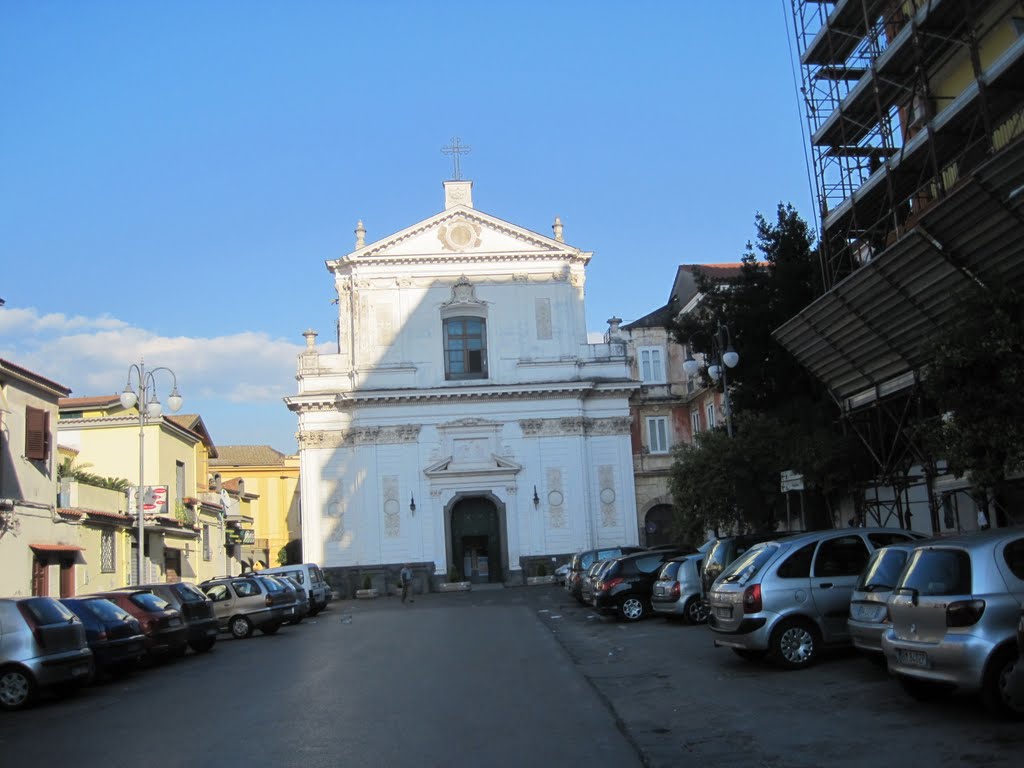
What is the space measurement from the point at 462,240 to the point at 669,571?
1125 inches

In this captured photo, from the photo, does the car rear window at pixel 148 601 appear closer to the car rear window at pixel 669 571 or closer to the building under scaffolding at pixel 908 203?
the car rear window at pixel 669 571

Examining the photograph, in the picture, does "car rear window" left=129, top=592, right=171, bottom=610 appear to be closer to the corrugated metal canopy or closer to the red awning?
the red awning

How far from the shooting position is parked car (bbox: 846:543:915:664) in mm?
10531

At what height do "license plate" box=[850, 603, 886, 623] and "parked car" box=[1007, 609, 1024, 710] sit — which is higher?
"license plate" box=[850, 603, 886, 623]

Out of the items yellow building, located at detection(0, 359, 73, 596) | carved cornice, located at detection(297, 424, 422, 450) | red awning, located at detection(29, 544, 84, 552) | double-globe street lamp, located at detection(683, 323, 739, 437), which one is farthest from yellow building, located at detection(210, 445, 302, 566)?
double-globe street lamp, located at detection(683, 323, 739, 437)

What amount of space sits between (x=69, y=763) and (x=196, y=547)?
34.1 meters

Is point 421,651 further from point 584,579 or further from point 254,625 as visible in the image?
point 584,579

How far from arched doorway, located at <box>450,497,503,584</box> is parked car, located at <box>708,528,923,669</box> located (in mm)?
32797

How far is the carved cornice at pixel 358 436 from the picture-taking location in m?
45.3

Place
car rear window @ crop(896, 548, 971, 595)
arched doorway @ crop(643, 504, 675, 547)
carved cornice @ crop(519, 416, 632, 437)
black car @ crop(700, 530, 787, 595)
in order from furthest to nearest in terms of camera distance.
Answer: arched doorway @ crop(643, 504, 675, 547), carved cornice @ crop(519, 416, 632, 437), black car @ crop(700, 530, 787, 595), car rear window @ crop(896, 548, 971, 595)

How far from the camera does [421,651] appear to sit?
697 inches

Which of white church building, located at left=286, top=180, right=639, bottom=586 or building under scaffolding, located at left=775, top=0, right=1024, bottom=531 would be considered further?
white church building, located at left=286, top=180, right=639, bottom=586

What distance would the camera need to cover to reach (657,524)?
5109 centimetres

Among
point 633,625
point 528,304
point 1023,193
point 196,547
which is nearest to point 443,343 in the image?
point 528,304
